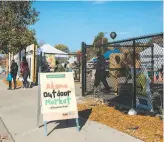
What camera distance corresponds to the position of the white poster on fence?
7.65m

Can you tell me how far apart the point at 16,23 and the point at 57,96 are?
70.5ft

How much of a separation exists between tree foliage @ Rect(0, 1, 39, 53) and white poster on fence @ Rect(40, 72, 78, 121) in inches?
821

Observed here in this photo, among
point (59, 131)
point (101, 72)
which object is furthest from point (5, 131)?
point (101, 72)

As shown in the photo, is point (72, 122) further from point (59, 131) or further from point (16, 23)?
point (16, 23)

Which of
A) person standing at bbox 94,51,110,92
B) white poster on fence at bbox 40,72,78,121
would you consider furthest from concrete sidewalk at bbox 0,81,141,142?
person standing at bbox 94,51,110,92

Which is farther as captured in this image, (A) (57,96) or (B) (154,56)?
(B) (154,56)

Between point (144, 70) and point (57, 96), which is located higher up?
point (144, 70)

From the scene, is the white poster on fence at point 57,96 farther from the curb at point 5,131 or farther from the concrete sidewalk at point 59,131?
the curb at point 5,131

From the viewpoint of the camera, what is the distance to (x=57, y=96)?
25.5ft

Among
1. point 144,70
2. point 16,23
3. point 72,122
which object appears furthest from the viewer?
point 16,23

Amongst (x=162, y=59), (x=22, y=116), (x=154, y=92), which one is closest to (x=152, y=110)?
(x=154, y=92)

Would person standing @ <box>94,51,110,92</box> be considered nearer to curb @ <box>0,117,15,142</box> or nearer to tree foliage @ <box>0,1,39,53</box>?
curb @ <box>0,117,15,142</box>

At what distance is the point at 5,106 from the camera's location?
12422 mm

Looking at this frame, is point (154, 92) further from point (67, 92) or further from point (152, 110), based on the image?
point (67, 92)
